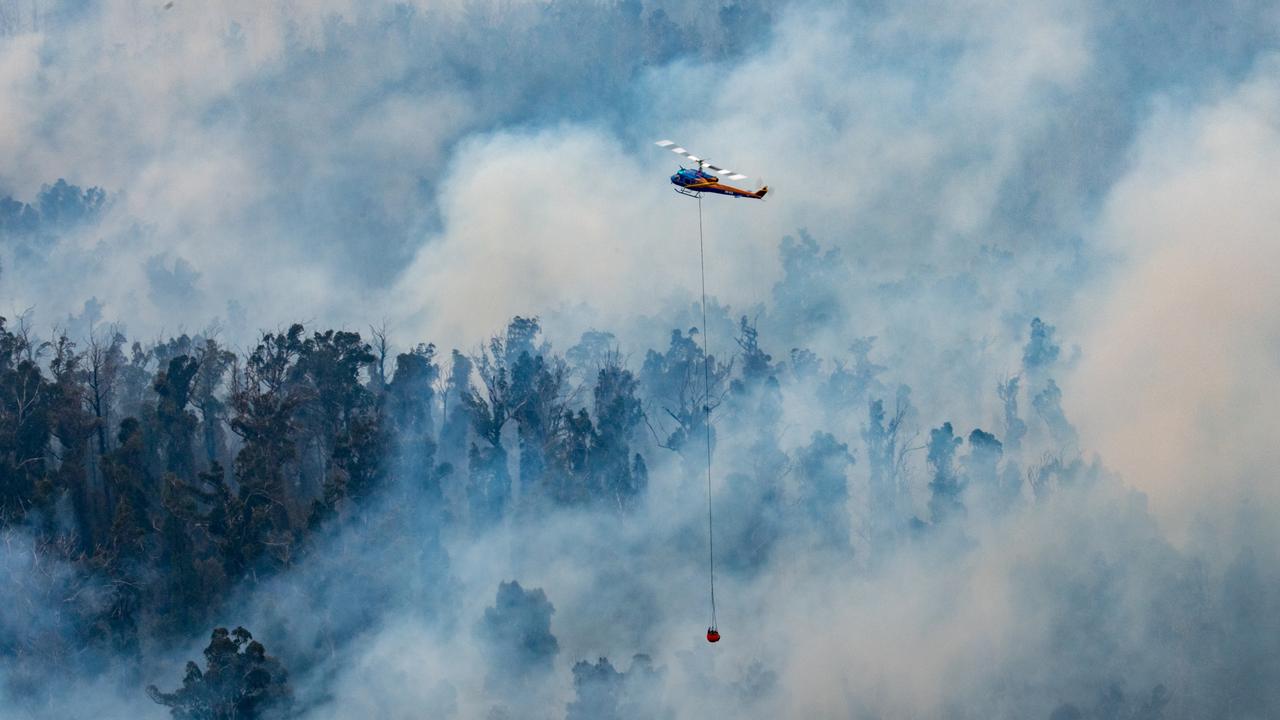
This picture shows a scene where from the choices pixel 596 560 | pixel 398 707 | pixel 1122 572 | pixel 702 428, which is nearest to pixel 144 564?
pixel 398 707

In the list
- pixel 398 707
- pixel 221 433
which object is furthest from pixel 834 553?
pixel 221 433

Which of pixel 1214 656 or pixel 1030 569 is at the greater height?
pixel 1030 569

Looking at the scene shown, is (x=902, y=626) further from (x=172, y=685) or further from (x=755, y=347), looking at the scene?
(x=172, y=685)

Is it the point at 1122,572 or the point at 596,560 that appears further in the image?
the point at 1122,572

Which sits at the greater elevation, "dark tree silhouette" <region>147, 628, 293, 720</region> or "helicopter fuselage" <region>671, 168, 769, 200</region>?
"helicopter fuselage" <region>671, 168, 769, 200</region>

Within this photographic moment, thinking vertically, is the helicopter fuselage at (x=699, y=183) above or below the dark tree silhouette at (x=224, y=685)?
above

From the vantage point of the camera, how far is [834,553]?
404ft

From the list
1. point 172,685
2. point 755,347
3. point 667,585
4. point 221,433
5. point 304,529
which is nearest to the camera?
point 172,685

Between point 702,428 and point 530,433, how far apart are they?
16.4m

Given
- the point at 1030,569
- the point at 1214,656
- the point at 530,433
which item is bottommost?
the point at 1214,656

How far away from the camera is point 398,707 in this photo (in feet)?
333

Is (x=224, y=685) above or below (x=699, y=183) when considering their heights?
below

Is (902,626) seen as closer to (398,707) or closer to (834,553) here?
(834,553)

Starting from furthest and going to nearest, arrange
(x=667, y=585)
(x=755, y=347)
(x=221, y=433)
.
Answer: (x=755, y=347)
(x=221, y=433)
(x=667, y=585)
